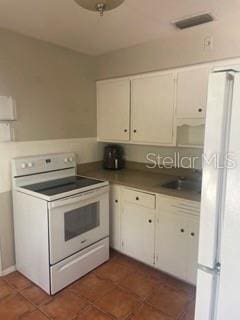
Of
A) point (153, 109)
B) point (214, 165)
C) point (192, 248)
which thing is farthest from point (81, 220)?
point (214, 165)

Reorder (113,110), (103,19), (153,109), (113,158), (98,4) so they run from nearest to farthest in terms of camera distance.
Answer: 1. (98,4)
2. (103,19)
3. (153,109)
4. (113,110)
5. (113,158)

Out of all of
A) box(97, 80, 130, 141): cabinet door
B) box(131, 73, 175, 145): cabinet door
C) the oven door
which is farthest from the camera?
box(97, 80, 130, 141): cabinet door

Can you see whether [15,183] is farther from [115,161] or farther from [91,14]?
[91,14]

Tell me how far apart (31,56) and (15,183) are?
125cm

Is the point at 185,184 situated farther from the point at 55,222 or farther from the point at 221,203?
the point at 221,203

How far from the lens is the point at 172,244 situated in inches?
86.4

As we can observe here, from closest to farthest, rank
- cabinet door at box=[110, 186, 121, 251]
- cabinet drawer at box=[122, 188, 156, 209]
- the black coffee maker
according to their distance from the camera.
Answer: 1. cabinet drawer at box=[122, 188, 156, 209]
2. cabinet door at box=[110, 186, 121, 251]
3. the black coffee maker

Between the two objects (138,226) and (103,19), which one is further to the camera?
(138,226)

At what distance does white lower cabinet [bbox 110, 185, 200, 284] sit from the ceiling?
4.96 feet

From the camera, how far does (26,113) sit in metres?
2.37

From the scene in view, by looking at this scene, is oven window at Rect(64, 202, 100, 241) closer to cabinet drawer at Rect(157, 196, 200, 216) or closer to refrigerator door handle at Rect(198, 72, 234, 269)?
cabinet drawer at Rect(157, 196, 200, 216)

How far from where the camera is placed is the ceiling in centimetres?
173

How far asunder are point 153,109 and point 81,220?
4.47ft
